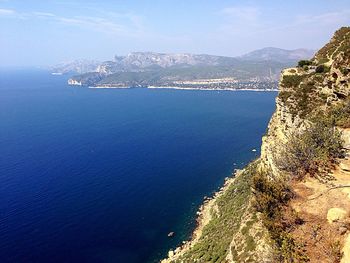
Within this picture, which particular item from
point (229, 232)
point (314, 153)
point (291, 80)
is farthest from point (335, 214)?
point (291, 80)

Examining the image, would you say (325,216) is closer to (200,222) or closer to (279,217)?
(279,217)

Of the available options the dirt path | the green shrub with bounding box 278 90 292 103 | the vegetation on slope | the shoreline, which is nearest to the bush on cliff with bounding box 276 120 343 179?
the dirt path

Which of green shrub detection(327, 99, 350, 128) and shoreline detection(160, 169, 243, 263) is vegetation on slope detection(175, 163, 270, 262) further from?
green shrub detection(327, 99, 350, 128)

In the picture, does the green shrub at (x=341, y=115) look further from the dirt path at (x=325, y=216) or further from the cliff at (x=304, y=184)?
the dirt path at (x=325, y=216)

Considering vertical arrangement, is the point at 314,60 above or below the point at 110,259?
above

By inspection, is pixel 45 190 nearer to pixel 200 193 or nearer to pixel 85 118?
pixel 200 193

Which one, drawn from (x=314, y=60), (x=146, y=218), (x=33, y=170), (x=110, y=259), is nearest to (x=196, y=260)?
(x=110, y=259)

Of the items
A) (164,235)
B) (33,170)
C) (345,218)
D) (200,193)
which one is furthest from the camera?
(33,170)
